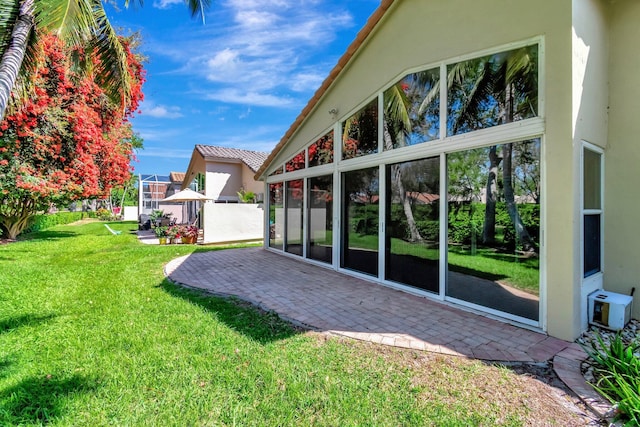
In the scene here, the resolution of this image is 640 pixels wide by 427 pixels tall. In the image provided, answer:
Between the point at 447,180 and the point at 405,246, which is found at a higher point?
the point at 447,180

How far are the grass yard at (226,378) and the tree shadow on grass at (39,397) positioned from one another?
0.01 meters

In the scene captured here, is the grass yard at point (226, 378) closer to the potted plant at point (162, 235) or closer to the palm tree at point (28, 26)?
the palm tree at point (28, 26)

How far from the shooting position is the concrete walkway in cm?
376

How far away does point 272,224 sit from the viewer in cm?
1246

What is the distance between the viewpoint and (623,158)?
15.4 ft

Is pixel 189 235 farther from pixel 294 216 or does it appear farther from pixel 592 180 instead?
pixel 592 180

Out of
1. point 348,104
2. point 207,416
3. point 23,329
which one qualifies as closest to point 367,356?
point 207,416

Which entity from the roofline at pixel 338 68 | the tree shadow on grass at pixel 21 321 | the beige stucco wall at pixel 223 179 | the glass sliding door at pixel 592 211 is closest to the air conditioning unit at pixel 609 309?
the glass sliding door at pixel 592 211

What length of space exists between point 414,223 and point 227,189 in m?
17.1

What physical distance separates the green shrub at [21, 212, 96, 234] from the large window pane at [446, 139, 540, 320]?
23882 millimetres

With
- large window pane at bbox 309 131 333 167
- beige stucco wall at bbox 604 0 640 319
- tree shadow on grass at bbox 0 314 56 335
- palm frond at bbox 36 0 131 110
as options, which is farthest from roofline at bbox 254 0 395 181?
tree shadow on grass at bbox 0 314 56 335

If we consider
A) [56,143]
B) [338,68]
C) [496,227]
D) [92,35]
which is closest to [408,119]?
[496,227]

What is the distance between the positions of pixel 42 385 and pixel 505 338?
5572 mm

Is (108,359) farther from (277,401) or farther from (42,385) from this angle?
(277,401)
